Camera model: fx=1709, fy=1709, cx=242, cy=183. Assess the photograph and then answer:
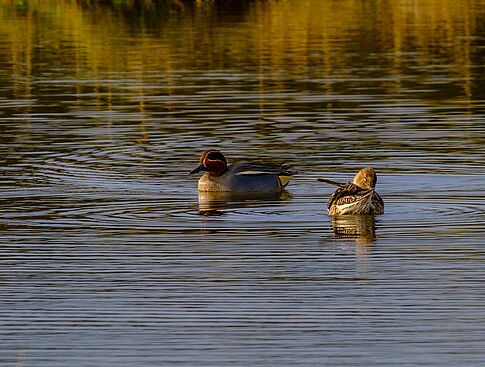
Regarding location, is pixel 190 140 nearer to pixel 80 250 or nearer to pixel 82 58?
pixel 80 250

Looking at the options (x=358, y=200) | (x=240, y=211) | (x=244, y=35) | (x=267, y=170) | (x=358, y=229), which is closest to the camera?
(x=358, y=229)

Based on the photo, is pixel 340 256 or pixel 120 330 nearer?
pixel 120 330

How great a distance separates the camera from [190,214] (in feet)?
47.9

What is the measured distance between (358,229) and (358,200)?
20.5 inches

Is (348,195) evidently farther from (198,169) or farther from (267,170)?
(198,169)

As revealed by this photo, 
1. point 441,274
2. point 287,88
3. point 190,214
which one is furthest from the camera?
Result: point 287,88

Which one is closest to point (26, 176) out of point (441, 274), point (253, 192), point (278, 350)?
point (253, 192)

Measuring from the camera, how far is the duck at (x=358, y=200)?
13883mm

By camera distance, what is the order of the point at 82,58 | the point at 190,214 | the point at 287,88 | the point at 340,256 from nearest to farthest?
the point at 340,256 < the point at 190,214 < the point at 287,88 < the point at 82,58

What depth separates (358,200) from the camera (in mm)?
13914

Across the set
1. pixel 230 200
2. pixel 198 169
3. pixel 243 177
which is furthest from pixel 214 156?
pixel 230 200

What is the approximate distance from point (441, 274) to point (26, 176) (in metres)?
6.58

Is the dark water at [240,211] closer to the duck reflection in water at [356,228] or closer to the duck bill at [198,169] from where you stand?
the duck reflection in water at [356,228]

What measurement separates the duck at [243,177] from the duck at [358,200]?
1.86 metres
